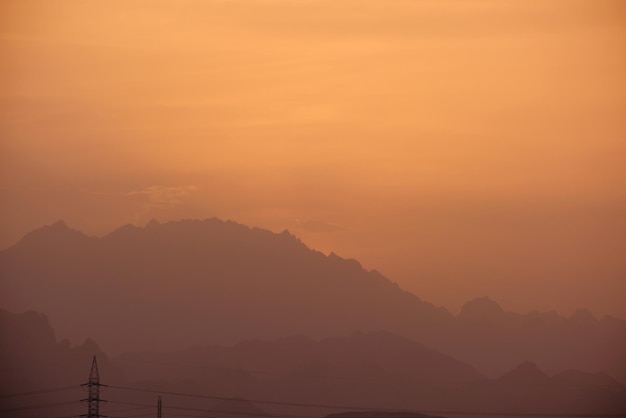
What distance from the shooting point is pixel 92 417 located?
9006 centimetres
